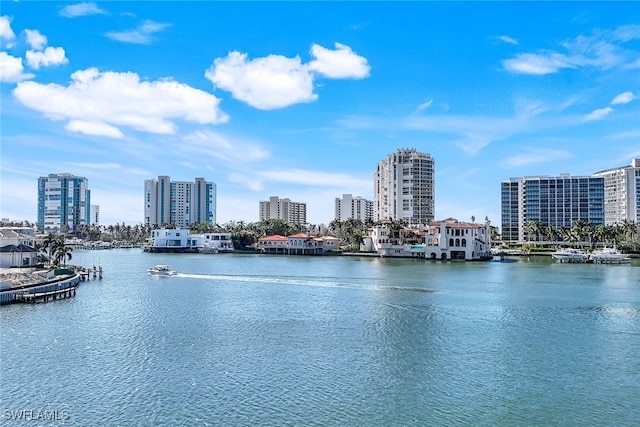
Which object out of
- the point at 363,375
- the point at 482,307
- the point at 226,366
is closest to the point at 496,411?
the point at 363,375

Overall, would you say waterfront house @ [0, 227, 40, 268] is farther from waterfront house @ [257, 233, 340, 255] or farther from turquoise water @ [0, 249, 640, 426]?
waterfront house @ [257, 233, 340, 255]

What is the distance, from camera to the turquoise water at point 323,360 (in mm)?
21000

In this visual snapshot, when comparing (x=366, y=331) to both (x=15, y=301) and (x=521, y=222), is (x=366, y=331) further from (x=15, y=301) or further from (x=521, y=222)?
(x=521, y=222)

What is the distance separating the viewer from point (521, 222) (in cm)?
18650

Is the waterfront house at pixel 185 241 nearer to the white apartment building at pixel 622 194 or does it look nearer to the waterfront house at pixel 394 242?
the waterfront house at pixel 394 242

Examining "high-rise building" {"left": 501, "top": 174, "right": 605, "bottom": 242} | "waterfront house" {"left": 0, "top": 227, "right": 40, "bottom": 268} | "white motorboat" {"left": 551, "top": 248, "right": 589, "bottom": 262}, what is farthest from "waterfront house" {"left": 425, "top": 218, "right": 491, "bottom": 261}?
"high-rise building" {"left": 501, "top": 174, "right": 605, "bottom": 242}

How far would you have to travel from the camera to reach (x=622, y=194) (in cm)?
17688

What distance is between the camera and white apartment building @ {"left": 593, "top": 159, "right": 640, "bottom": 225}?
17350cm

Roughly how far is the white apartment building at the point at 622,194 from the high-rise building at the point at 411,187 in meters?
60.4

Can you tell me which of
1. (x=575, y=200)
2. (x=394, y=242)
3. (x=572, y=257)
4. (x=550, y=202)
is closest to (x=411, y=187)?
(x=550, y=202)

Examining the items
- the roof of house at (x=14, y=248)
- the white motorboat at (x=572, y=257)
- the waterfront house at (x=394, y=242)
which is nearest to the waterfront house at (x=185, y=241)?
the waterfront house at (x=394, y=242)

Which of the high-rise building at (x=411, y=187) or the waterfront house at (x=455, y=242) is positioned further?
the high-rise building at (x=411, y=187)

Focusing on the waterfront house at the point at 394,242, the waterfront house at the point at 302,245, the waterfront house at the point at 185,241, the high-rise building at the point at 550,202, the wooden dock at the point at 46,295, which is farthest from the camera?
the high-rise building at the point at 550,202

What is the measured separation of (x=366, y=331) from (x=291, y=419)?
50.2 ft
